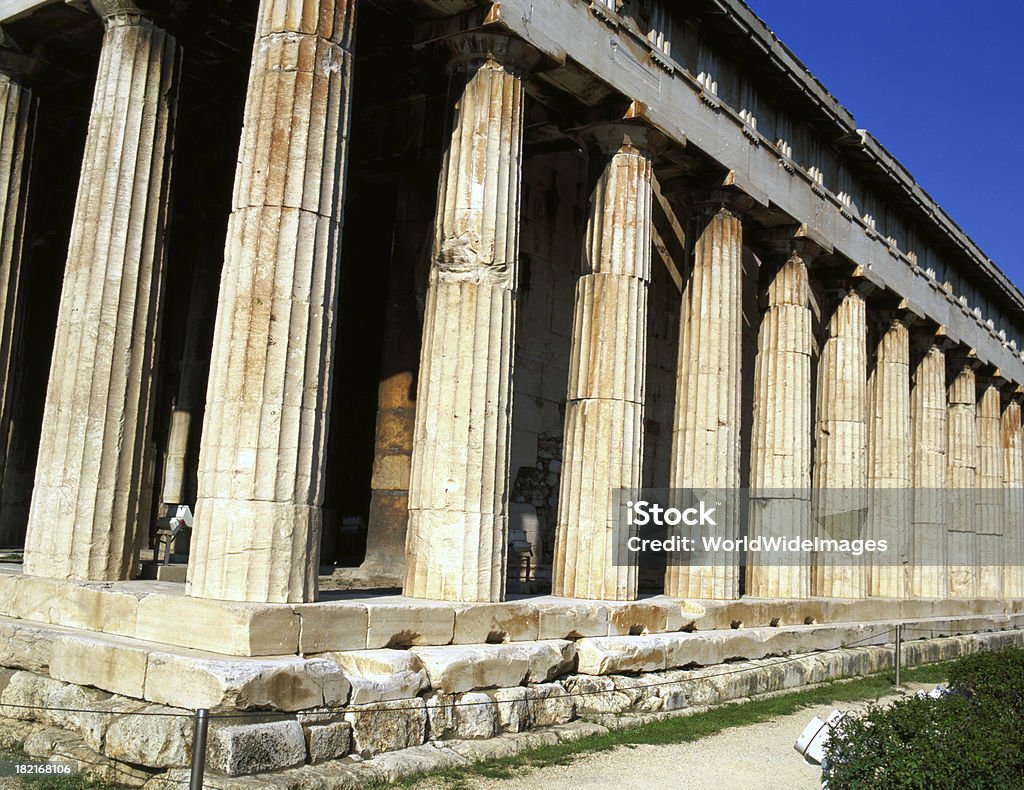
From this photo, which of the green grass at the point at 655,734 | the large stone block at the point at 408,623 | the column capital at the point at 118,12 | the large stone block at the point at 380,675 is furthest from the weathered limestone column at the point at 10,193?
the large stone block at the point at 380,675

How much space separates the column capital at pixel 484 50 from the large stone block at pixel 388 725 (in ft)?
23.7

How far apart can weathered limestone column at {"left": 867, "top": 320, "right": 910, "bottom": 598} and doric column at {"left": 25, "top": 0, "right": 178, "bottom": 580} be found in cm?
1613

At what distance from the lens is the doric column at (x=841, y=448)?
66.1 feet

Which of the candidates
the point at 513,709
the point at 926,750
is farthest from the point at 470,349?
the point at 926,750

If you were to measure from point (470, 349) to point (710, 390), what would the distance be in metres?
5.76

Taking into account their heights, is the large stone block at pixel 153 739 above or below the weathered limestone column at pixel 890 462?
below

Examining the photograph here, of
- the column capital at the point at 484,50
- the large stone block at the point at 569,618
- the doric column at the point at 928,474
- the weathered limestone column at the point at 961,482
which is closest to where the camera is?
the large stone block at the point at 569,618

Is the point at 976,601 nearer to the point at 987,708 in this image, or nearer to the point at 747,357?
the point at 747,357

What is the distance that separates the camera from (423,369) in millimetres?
11766

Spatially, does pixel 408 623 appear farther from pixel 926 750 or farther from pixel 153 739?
pixel 926 750

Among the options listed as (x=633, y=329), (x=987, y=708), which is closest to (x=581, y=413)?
(x=633, y=329)

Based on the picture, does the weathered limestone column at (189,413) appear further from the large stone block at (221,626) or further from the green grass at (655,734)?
the green grass at (655,734)

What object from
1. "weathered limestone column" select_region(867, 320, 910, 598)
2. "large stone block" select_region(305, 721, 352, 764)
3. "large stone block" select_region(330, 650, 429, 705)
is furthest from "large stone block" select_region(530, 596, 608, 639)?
"weathered limestone column" select_region(867, 320, 910, 598)

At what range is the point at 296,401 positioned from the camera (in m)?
9.38
